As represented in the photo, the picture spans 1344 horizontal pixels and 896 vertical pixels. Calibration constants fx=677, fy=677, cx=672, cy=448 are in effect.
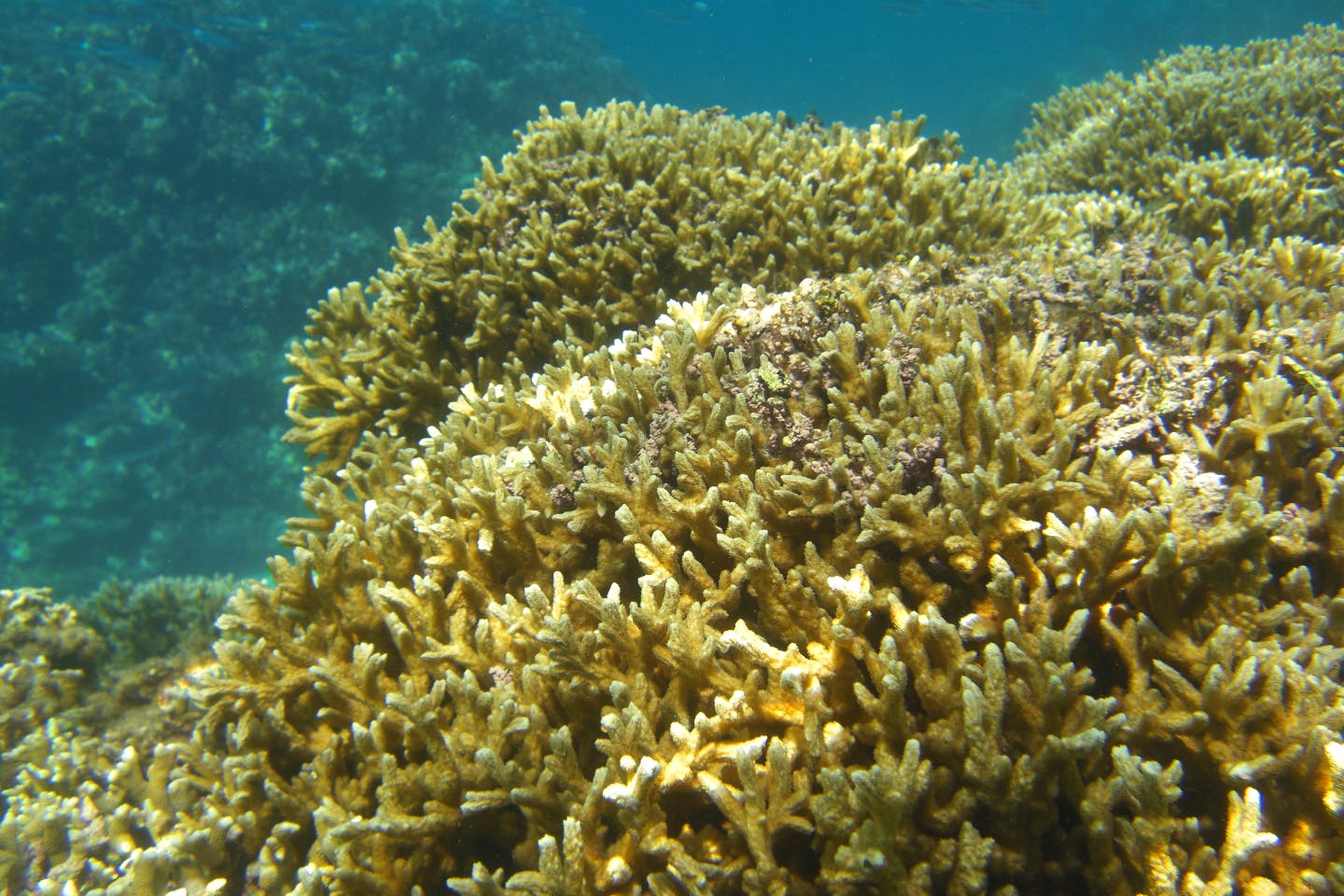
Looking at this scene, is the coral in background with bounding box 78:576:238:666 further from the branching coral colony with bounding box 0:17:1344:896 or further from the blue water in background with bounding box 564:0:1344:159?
the blue water in background with bounding box 564:0:1344:159

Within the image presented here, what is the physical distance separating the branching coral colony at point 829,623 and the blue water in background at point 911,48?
36.2m

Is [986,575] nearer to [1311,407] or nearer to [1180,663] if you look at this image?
[1180,663]

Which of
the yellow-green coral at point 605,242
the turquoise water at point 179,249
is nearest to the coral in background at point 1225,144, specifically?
the yellow-green coral at point 605,242

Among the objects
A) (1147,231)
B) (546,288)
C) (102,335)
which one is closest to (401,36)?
(102,335)

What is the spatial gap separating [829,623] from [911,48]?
96.6m

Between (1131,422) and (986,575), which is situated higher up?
(1131,422)

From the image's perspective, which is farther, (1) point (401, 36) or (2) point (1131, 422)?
(1) point (401, 36)

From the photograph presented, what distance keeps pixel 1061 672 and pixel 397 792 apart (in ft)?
7.14

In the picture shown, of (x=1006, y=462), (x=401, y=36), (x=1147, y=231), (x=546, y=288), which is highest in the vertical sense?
(x=401, y=36)

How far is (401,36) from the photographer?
22.8 meters

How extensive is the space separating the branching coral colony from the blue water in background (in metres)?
36.2

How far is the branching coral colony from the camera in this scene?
1855 mm

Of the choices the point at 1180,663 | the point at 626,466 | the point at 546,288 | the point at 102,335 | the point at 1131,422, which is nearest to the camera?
the point at 1180,663

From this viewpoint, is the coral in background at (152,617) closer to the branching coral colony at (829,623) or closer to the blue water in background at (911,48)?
the branching coral colony at (829,623)
